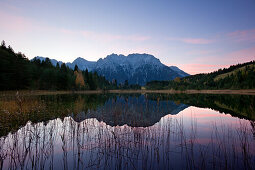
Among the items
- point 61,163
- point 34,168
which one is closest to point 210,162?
point 61,163

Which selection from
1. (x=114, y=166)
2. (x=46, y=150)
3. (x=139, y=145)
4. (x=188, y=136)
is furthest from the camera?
(x=188, y=136)

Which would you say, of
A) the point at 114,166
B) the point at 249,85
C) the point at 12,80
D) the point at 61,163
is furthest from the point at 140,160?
the point at 249,85

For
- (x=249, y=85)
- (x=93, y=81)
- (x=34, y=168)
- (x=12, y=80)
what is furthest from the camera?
(x=93, y=81)

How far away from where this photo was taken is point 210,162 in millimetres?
8203

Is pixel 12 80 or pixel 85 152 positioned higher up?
pixel 12 80

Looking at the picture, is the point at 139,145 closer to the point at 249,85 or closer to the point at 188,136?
the point at 188,136

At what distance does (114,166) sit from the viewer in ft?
26.3

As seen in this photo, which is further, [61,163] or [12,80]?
[12,80]

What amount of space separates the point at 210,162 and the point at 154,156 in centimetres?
293

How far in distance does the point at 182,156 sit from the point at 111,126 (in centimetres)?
745

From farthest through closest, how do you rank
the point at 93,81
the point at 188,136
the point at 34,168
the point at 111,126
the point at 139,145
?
the point at 93,81 → the point at 111,126 → the point at 188,136 → the point at 139,145 → the point at 34,168

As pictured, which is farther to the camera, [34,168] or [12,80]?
[12,80]

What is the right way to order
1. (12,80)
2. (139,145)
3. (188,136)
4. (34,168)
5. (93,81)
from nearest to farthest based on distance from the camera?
(34,168) < (139,145) < (188,136) < (12,80) < (93,81)

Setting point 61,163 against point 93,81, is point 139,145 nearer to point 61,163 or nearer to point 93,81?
point 61,163
